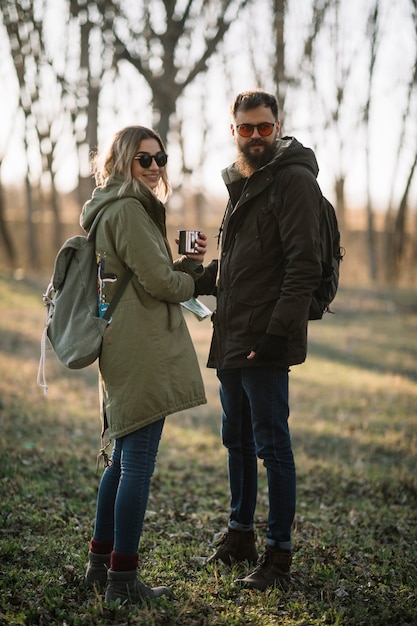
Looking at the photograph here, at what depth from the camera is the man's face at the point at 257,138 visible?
3949 millimetres

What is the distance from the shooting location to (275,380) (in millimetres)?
3889

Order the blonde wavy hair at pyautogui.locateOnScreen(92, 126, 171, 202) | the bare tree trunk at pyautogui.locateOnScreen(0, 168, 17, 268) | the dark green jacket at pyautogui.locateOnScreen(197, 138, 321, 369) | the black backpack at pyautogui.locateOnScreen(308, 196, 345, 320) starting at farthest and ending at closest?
the bare tree trunk at pyautogui.locateOnScreen(0, 168, 17, 268)
the black backpack at pyautogui.locateOnScreen(308, 196, 345, 320)
the dark green jacket at pyautogui.locateOnScreen(197, 138, 321, 369)
the blonde wavy hair at pyautogui.locateOnScreen(92, 126, 171, 202)

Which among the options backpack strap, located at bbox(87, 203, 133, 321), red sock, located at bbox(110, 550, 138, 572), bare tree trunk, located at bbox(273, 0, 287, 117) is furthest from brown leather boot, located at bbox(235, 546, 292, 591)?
bare tree trunk, located at bbox(273, 0, 287, 117)

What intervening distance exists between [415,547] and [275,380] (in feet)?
6.57

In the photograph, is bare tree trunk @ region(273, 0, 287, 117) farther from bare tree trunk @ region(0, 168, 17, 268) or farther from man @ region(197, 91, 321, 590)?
man @ region(197, 91, 321, 590)

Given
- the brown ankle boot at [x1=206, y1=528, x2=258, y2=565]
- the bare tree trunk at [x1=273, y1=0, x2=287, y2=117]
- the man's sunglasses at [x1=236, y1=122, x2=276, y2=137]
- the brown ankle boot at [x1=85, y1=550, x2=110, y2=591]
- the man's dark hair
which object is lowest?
the brown ankle boot at [x1=206, y1=528, x2=258, y2=565]

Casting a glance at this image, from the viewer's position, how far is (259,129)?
3.96m

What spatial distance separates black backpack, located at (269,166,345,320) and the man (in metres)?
0.09

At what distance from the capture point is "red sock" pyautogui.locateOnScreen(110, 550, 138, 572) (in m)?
3.54

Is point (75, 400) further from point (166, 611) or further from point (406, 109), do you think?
point (406, 109)

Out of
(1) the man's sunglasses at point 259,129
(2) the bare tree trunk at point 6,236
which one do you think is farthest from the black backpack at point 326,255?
(2) the bare tree trunk at point 6,236

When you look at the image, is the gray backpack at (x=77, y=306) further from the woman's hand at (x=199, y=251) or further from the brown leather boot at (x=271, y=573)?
the brown leather boot at (x=271, y=573)

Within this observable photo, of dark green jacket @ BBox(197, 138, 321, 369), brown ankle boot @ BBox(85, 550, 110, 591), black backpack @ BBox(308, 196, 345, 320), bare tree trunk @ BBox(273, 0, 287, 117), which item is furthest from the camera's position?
bare tree trunk @ BBox(273, 0, 287, 117)

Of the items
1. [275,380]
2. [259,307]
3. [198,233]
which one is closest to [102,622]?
[275,380]
